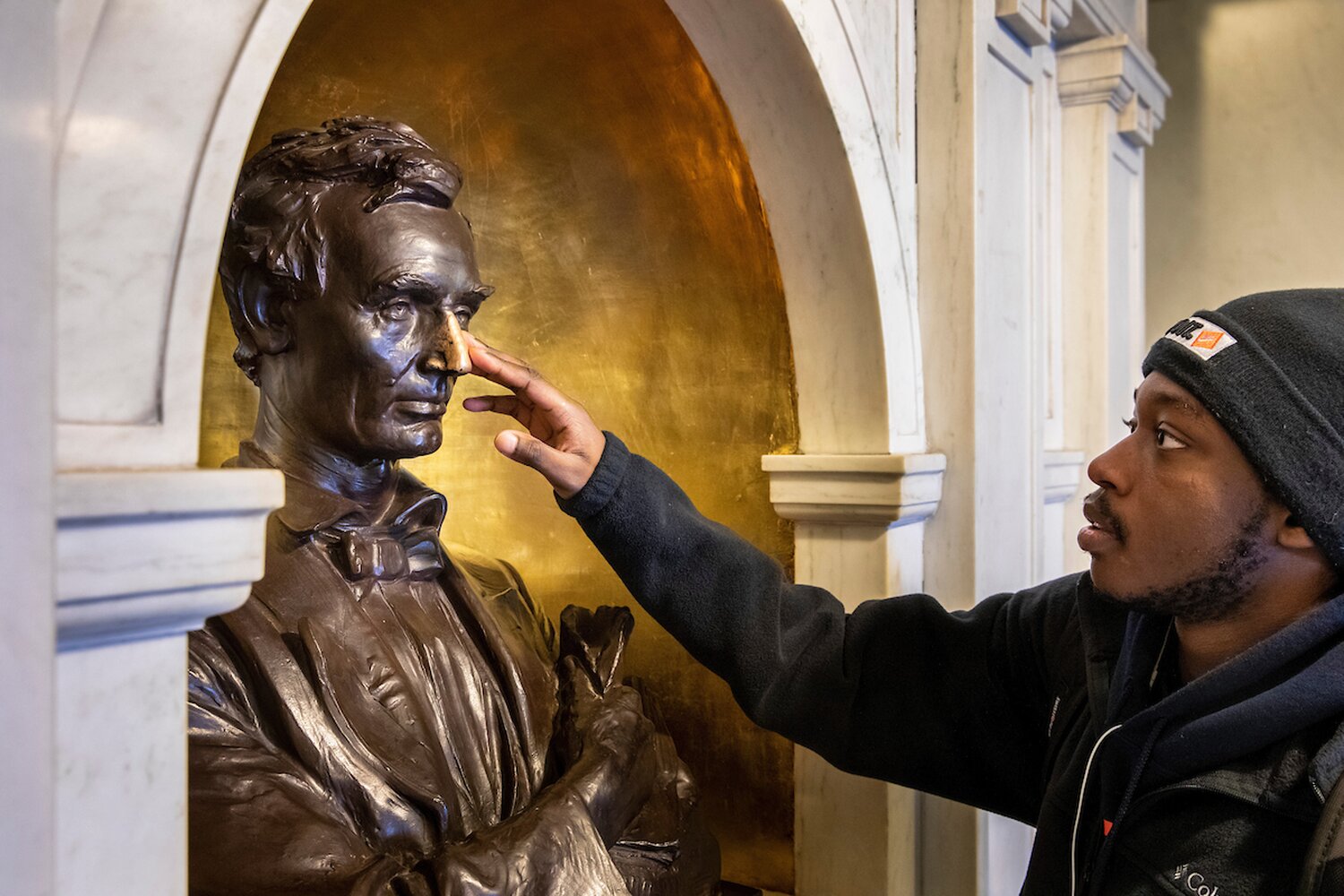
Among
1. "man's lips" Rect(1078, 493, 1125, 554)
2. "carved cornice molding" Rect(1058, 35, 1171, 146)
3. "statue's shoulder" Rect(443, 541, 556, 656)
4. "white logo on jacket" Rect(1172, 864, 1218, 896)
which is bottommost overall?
"white logo on jacket" Rect(1172, 864, 1218, 896)

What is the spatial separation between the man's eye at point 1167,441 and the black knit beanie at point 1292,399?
0.07m

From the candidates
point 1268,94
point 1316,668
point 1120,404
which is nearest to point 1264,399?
point 1316,668

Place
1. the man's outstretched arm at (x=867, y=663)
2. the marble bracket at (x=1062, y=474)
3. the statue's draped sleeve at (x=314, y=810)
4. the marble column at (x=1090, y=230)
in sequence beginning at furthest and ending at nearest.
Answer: the marble column at (x=1090, y=230) → the marble bracket at (x=1062, y=474) → the man's outstretched arm at (x=867, y=663) → the statue's draped sleeve at (x=314, y=810)

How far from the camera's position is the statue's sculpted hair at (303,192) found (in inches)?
74.2

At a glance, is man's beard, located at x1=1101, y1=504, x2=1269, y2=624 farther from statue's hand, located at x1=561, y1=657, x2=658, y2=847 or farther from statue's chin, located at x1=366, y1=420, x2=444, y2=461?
statue's chin, located at x1=366, y1=420, x2=444, y2=461

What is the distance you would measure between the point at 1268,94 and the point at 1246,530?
4369 mm

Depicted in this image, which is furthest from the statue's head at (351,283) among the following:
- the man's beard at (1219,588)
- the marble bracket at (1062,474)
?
the marble bracket at (1062,474)

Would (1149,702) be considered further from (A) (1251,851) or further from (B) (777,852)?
(B) (777,852)

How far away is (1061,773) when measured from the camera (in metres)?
1.90

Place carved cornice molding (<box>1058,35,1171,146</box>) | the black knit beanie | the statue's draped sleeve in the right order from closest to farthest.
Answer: the statue's draped sleeve → the black knit beanie → carved cornice molding (<box>1058,35,1171,146</box>)

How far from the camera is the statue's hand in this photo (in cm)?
179

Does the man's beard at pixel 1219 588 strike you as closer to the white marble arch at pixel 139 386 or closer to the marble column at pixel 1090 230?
the white marble arch at pixel 139 386

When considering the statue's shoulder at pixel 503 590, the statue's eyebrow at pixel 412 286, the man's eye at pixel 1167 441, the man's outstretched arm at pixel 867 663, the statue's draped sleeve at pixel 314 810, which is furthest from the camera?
the statue's shoulder at pixel 503 590

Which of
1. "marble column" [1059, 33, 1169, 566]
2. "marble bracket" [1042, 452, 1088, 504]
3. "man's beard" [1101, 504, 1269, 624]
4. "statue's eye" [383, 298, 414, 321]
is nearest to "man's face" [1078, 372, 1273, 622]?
"man's beard" [1101, 504, 1269, 624]
